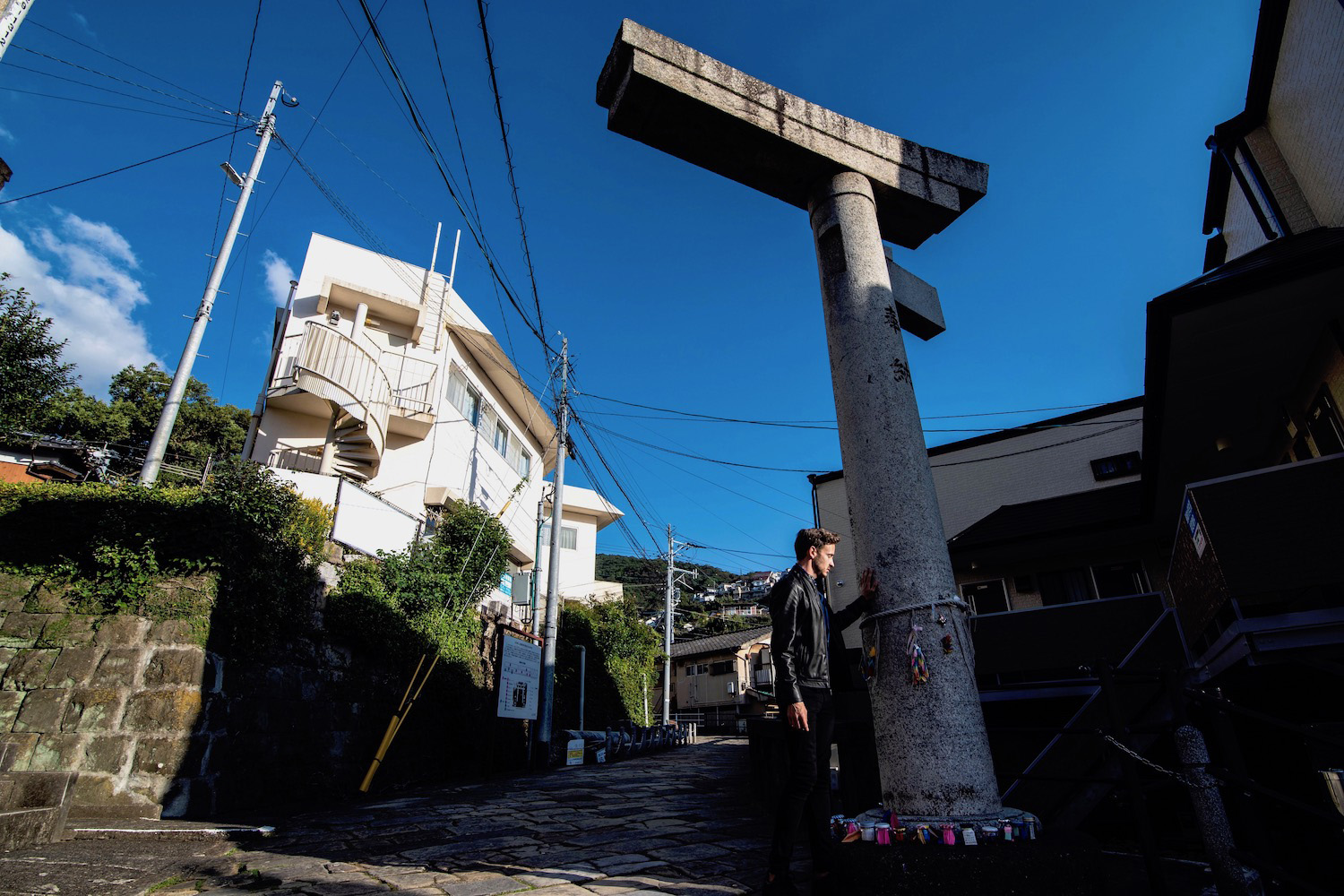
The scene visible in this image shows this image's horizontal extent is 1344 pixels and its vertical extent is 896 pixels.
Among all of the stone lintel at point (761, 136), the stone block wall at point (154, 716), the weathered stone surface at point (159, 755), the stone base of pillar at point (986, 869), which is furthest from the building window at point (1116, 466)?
the weathered stone surface at point (159, 755)

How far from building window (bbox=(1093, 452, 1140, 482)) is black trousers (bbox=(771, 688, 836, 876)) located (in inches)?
552

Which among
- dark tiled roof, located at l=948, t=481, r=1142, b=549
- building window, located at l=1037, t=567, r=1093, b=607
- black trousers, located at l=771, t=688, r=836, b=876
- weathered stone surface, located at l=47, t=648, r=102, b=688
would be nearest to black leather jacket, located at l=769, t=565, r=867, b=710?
black trousers, located at l=771, t=688, r=836, b=876

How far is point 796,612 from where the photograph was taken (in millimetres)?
3055

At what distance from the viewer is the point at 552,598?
12.8 meters

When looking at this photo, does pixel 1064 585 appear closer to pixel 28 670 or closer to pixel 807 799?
pixel 807 799

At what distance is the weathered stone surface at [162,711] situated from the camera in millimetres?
5660

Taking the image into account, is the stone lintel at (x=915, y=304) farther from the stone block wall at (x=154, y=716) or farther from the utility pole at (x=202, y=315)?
the utility pole at (x=202, y=315)

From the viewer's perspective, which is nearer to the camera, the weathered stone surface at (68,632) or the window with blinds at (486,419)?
the weathered stone surface at (68,632)

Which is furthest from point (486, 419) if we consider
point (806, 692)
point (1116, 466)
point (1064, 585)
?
point (806, 692)

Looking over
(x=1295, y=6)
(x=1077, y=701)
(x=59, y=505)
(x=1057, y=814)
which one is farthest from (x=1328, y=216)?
(x=59, y=505)

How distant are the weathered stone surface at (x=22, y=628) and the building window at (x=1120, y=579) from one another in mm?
14868

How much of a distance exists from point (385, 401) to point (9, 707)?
908 cm

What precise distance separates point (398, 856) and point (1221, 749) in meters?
4.31

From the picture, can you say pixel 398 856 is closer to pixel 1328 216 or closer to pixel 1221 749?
pixel 1221 749
